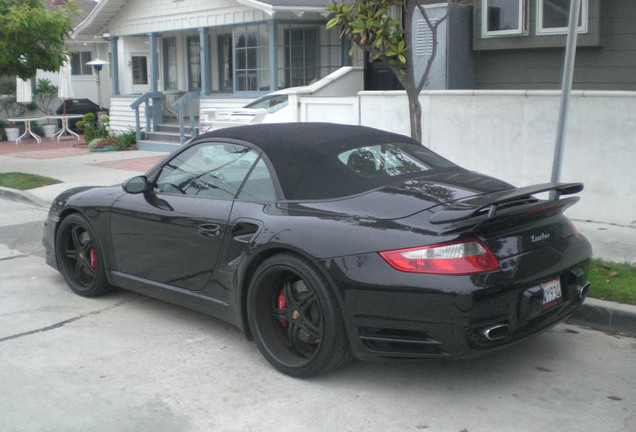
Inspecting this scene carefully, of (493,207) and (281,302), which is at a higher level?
(493,207)

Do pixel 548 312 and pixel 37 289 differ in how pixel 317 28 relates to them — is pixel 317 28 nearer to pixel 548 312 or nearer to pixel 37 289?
pixel 37 289

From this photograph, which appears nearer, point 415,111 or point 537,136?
point 415,111

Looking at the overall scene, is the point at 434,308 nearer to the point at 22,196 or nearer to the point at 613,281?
the point at 613,281

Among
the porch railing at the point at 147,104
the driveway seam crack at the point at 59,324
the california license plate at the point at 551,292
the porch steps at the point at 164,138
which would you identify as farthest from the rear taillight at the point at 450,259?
the porch railing at the point at 147,104

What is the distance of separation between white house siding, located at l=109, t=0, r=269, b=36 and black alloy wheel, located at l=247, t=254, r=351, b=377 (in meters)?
14.0

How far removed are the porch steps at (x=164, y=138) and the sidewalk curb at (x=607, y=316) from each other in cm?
1487

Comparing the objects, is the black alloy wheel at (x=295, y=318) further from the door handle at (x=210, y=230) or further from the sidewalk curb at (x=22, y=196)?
the sidewalk curb at (x=22, y=196)

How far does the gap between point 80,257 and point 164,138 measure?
14.2m

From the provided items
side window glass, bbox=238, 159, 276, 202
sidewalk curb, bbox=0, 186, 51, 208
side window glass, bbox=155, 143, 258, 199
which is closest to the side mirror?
side window glass, bbox=155, 143, 258, 199

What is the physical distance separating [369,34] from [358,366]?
4.01 meters

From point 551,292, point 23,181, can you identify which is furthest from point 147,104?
point 551,292

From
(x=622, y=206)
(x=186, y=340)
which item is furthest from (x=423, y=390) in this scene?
(x=622, y=206)

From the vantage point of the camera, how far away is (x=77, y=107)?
27531 mm

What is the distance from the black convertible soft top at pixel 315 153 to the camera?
491 centimetres
